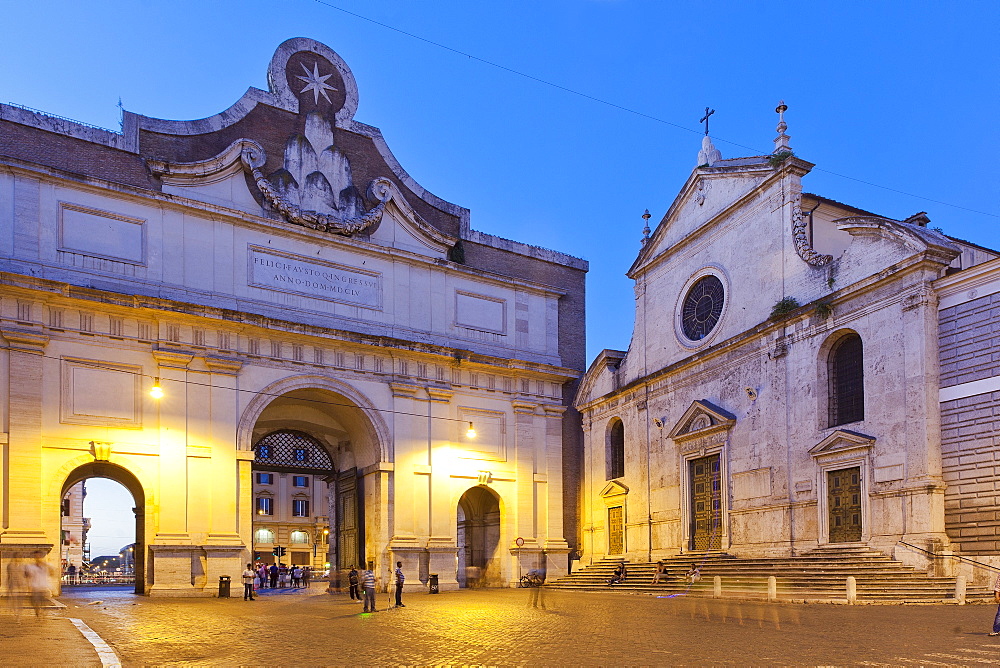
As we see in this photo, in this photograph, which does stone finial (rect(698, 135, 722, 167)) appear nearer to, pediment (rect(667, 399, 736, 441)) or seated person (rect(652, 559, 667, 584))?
pediment (rect(667, 399, 736, 441))

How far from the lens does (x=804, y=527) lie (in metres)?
23.7

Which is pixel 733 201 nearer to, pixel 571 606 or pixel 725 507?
pixel 725 507

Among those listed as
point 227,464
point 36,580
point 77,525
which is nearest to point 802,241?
point 227,464

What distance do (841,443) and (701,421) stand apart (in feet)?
18.9

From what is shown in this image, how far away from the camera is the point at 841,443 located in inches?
899

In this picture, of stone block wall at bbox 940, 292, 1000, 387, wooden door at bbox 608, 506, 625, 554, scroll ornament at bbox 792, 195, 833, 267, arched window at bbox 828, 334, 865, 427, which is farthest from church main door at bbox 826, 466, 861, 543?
wooden door at bbox 608, 506, 625, 554

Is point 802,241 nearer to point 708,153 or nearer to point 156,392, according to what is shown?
point 708,153

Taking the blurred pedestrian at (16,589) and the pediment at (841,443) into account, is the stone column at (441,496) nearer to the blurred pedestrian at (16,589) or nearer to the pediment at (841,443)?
the pediment at (841,443)

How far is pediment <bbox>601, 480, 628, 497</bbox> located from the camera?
1249 inches

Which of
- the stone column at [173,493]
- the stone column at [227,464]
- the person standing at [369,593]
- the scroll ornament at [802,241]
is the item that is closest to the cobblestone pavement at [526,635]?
the person standing at [369,593]

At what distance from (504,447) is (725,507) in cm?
895

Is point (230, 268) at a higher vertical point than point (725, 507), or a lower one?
higher

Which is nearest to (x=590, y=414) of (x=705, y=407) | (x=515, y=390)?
A: (x=515, y=390)

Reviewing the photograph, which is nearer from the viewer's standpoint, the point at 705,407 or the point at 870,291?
the point at 870,291
